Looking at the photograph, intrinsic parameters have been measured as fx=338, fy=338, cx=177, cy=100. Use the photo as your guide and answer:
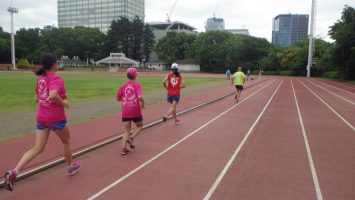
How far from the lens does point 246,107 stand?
48.3ft

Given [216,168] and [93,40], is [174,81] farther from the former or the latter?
[93,40]

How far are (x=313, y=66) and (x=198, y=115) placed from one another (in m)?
64.1

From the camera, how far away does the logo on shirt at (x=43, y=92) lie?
15.5 feet

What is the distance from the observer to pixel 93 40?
347 feet

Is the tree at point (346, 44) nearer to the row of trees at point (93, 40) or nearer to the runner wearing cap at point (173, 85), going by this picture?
the runner wearing cap at point (173, 85)

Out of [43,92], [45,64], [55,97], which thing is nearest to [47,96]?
[43,92]

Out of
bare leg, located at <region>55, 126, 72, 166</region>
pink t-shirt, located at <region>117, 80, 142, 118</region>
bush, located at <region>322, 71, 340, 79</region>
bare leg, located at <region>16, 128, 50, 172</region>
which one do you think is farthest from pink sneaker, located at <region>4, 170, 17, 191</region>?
bush, located at <region>322, 71, 340, 79</region>

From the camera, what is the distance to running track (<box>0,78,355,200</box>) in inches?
185

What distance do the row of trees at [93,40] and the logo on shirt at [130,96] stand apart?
9694 cm

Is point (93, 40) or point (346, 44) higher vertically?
point (93, 40)

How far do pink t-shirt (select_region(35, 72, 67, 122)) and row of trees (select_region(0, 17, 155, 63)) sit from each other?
98258mm

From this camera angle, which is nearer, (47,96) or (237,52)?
(47,96)

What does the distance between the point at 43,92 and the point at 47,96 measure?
0.09m

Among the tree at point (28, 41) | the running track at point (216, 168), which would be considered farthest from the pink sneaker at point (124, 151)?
the tree at point (28, 41)
